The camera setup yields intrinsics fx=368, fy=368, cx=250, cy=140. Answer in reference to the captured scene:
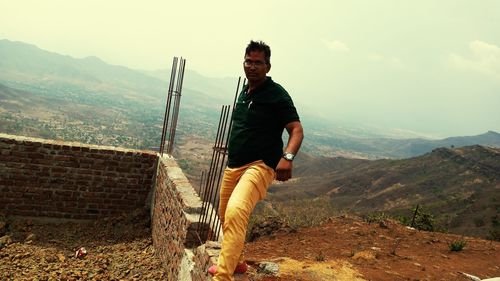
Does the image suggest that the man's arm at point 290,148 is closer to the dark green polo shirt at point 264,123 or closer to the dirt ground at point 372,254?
the dark green polo shirt at point 264,123

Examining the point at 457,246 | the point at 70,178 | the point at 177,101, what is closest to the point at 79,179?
the point at 70,178

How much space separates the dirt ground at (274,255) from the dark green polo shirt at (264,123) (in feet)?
5.62

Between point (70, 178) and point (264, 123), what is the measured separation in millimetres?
5419

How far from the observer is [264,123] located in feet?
8.80

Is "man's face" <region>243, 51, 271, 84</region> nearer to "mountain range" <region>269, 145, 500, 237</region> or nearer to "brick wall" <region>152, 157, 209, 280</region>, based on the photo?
"brick wall" <region>152, 157, 209, 280</region>

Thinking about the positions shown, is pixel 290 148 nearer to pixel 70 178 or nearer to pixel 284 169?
pixel 284 169

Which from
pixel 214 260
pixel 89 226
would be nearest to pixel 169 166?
pixel 89 226

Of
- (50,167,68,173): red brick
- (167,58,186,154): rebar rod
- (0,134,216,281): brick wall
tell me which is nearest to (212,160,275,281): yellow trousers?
(0,134,216,281): brick wall

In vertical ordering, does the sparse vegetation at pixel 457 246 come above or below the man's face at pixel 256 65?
below

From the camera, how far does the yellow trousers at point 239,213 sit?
2.49 meters

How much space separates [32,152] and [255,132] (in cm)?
556

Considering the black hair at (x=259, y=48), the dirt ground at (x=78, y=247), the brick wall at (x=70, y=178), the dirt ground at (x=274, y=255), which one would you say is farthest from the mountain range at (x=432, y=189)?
the black hair at (x=259, y=48)

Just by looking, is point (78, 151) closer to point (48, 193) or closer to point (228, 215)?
Answer: point (48, 193)

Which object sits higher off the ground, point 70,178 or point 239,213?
point 239,213
